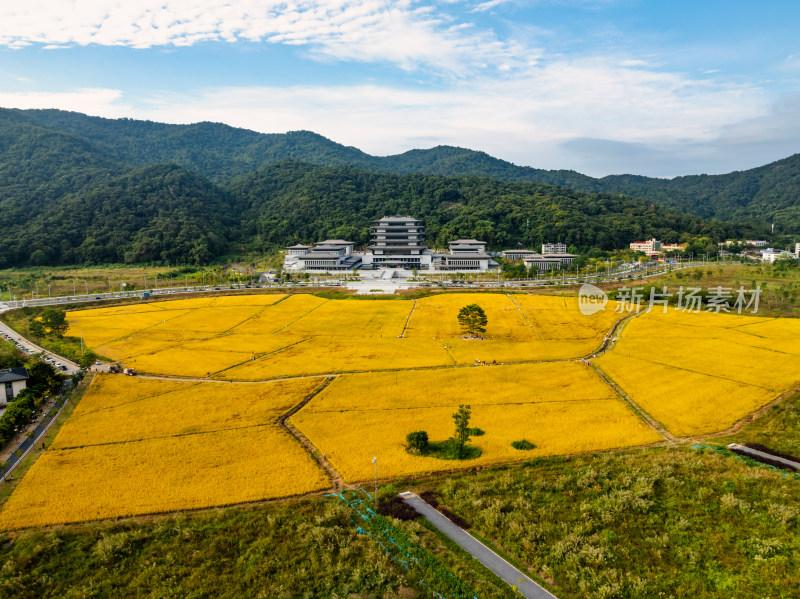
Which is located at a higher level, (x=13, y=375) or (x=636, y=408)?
(x=13, y=375)

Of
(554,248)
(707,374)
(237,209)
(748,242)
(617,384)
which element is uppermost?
(237,209)

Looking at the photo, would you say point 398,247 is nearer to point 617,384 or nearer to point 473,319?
point 473,319

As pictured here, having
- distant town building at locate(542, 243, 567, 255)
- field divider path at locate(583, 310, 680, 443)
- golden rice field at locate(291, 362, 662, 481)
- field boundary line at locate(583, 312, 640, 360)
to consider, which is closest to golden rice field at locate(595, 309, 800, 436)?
field divider path at locate(583, 310, 680, 443)

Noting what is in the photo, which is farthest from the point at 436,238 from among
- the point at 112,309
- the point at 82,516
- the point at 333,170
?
the point at 82,516

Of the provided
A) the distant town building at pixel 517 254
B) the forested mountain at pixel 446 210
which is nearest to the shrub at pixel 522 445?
the distant town building at pixel 517 254

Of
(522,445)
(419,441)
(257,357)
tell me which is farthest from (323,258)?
(522,445)

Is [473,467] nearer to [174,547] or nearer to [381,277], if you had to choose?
[174,547]
